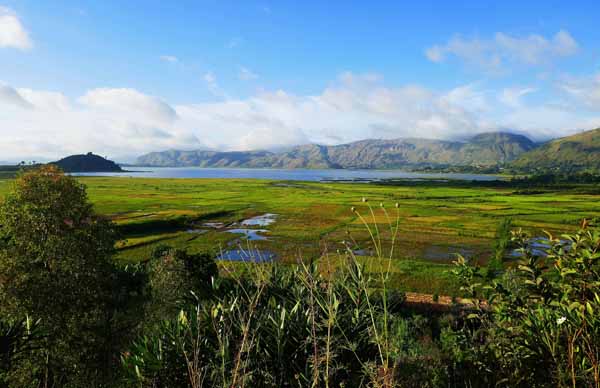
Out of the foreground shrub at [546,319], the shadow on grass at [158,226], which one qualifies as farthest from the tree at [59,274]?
the shadow on grass at [158,226]

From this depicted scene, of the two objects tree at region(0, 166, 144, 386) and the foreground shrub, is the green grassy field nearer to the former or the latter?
tree at region(0, 166, 144, 386)

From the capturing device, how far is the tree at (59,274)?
15880 mm

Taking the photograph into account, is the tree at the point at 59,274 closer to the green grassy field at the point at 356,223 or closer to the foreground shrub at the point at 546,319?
the foreground shrub at the point at 546,319

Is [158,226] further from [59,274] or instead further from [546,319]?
[546,319]

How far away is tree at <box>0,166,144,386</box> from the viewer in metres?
15.9

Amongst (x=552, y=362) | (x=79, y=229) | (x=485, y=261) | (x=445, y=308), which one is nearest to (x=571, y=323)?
(x=552, y=362)

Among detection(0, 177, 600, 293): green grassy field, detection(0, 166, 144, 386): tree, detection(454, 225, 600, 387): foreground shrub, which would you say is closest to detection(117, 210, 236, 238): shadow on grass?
detection(0, 177, 600, 293): green grassy field

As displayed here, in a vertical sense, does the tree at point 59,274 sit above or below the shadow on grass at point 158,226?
above

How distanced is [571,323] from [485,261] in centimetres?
4864

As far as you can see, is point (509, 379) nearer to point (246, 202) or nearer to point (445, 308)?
point (445, 308)

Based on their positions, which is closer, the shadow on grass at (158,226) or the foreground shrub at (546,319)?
the foreground shrub at (546,319)

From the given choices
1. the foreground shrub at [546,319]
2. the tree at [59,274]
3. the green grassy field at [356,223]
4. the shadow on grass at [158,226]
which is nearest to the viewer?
the foreground shrub at [546,319]

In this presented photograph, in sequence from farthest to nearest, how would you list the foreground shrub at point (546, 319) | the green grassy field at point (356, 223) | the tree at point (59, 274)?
the green grassy field at point (356, 223) < the tree at point (59, 274) < the foreground shrub at point (546, 319)

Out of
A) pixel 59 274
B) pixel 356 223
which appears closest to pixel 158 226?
pixel 356 223
